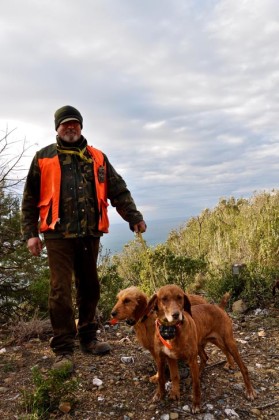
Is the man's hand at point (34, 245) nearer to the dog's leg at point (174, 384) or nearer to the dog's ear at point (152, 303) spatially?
the dog's ear at point (152, 303)

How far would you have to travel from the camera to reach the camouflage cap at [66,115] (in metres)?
4.21

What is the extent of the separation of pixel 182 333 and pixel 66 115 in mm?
2547

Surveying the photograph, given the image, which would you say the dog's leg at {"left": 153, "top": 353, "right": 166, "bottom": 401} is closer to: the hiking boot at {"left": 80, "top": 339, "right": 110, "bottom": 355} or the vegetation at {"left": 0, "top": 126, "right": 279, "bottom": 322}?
the hiking boot at {"left": 80, "top": 339, "right": 110, "bottom": 355}

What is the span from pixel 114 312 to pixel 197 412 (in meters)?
1.14

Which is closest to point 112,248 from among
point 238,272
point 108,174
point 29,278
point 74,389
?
point 29,278

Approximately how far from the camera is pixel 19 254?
242 inches

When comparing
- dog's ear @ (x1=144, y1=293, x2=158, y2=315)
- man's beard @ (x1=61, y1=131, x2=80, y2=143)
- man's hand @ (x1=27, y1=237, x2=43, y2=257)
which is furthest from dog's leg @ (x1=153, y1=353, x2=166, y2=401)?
man's beard @ (x1=61, y1=131, x2=80, y2=143)

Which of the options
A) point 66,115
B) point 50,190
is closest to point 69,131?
point 66,115

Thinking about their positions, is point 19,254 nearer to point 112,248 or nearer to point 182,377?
point 112,248

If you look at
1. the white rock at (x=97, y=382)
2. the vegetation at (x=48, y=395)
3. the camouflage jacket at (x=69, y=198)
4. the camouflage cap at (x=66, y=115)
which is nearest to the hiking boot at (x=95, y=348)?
the white rock at (x=97, y=382)

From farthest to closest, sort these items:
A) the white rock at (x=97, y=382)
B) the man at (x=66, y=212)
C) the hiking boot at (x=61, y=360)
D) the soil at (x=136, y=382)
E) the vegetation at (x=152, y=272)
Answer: the vegetation at (x=152, y=272) < the man at (x=66, y=212) < the hiking boot at (x=61, y=360) < the white rock at (x=97, y=382) < the soil at (x=136, y=382)

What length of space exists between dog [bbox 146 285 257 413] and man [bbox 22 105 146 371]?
1.14 meters

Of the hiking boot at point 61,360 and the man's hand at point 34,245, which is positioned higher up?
the man's hand at point 34,245

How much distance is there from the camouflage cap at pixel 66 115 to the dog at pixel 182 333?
2.10 meters
